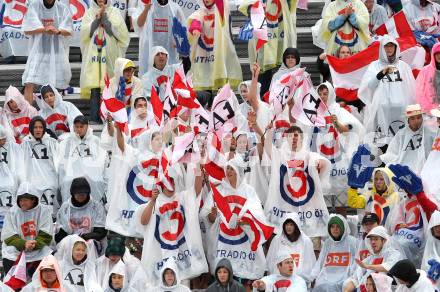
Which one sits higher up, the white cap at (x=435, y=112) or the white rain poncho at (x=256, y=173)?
the white cap at (x=435, y=112)

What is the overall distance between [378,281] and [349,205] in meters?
2.18

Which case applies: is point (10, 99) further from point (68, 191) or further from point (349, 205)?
point (349, 205)

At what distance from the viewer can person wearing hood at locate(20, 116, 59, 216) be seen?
79.0ft

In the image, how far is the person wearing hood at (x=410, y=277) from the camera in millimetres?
21203

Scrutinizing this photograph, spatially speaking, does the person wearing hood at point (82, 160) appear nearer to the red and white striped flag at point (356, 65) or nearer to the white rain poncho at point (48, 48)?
the white rain poncho at point (48, 48)

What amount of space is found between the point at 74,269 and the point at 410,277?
144 inches

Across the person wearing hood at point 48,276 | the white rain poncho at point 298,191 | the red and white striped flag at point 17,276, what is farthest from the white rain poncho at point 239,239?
the red and white striped flag at point 17,276

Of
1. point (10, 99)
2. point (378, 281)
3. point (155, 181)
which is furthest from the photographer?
point (10, 99)

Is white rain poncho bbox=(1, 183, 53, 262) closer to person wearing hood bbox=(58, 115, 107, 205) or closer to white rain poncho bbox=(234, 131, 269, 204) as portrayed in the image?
person wearing hood bbox=(58, 115, 107, 205)

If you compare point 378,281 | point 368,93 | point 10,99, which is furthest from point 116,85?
point 378,281

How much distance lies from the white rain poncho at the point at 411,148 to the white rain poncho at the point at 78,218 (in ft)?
10.3

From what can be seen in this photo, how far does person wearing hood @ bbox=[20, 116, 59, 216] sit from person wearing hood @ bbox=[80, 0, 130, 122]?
1748mm

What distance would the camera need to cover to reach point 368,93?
25141 millimetres

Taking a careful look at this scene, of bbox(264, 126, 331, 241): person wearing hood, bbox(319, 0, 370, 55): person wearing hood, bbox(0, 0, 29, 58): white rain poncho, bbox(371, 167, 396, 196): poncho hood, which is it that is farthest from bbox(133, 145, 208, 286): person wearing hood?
bbox(0, 0, 29, 58): white rain poncho
